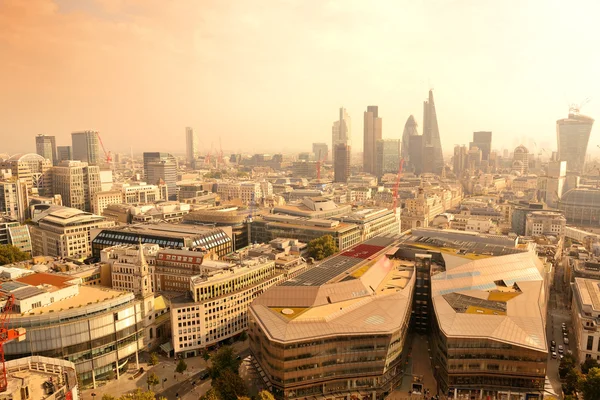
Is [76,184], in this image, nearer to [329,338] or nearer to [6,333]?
[6,333]

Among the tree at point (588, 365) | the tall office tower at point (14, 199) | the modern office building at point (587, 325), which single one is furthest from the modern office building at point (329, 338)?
the tall office tower at point (14, 199)

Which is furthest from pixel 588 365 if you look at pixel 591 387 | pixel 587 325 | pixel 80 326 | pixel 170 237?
pixel 170 237

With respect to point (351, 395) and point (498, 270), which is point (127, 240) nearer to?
point (351, 395)

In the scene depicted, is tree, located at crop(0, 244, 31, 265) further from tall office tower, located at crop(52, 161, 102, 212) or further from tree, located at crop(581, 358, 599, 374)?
tree, located at crop(581, 358, 599, 374)

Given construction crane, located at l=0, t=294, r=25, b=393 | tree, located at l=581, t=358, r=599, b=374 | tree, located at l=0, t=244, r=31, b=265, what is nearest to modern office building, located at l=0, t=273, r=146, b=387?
construction crane, located at l=0, t=294, r=25, b=393

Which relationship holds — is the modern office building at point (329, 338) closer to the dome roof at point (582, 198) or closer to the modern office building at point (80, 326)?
the modern office building at point (80, 326)

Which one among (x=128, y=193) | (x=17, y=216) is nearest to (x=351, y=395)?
(x=17, y=216)
